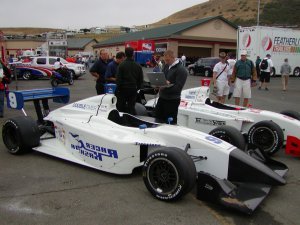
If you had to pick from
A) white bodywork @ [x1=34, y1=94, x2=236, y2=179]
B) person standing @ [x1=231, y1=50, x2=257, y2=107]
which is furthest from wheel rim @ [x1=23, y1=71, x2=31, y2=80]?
white bodywork @ [x1=34, y1=94, x2=236, y2=179]

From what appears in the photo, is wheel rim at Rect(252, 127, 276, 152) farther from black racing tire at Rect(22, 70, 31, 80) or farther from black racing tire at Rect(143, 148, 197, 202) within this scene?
black racing tire at Rect(22, 70, 31, 80)

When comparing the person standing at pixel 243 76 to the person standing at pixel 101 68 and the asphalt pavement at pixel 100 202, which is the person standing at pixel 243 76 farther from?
the asphalt pavement at pixel 100 202

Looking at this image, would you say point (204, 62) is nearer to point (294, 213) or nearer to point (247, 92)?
point (247, 92)

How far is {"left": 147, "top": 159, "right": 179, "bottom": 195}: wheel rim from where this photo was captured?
4.02 m

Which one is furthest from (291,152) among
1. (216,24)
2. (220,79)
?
(216,24)

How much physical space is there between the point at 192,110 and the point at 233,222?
11.4 feet

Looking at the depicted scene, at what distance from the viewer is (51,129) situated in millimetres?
6078

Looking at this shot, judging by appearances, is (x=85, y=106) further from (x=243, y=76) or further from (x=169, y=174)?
(x=243, y=76)

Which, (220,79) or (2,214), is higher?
(220,79)

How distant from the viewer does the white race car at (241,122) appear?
5.88 meters

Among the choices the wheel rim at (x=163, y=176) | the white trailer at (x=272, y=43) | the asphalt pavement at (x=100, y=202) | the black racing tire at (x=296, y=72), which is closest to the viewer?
the asphalt pavement at (x=100, y=202)

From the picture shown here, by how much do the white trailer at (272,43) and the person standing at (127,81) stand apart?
2030 centimetres

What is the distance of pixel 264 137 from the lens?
6109mm

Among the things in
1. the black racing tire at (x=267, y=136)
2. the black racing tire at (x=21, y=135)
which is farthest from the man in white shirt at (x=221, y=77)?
the black racing tire at (x=21, y=135)
